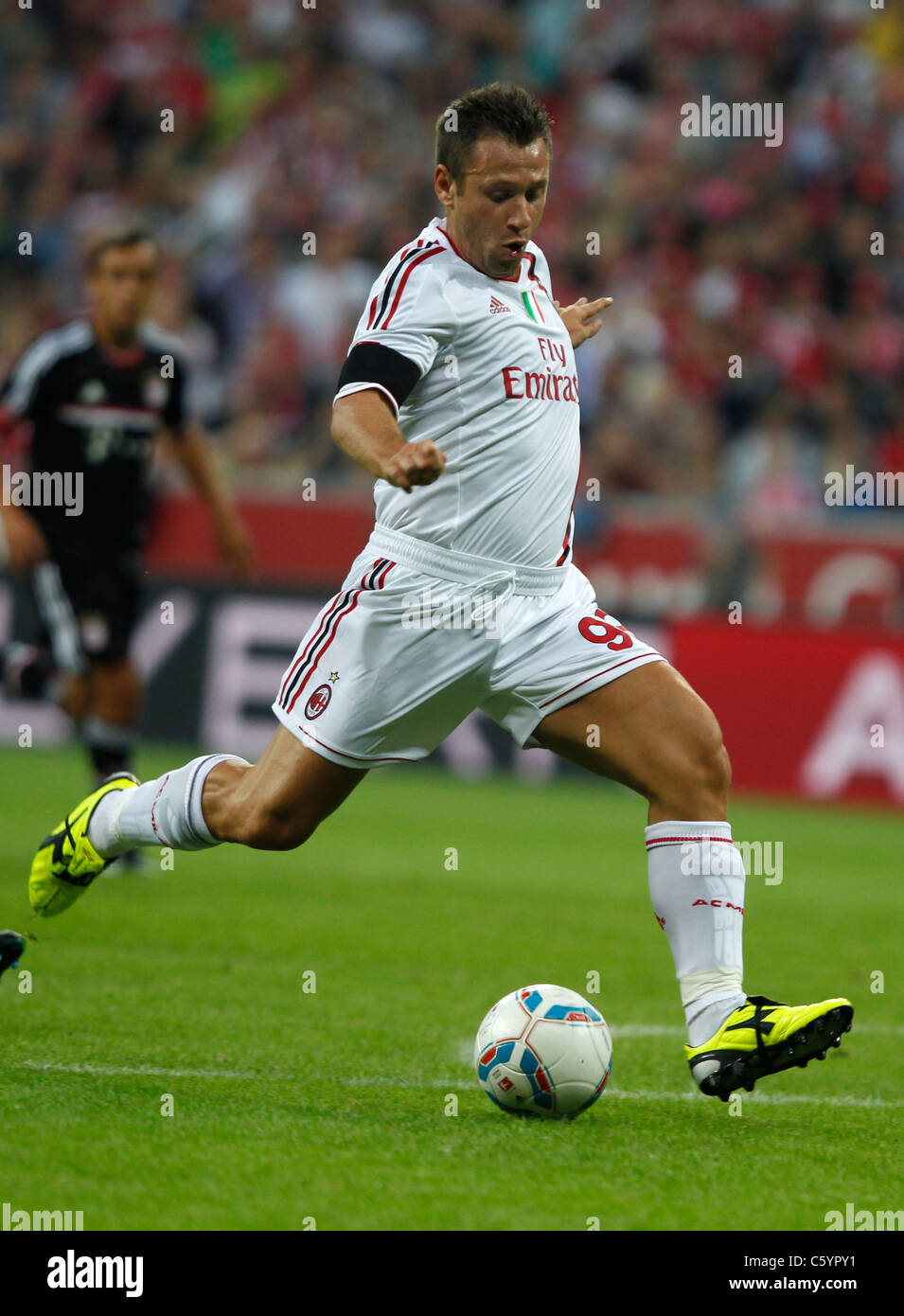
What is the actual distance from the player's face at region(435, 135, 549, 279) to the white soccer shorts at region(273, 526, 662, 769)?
80cm

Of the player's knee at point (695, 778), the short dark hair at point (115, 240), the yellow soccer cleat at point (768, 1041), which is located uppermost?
the short dark hair at point (115, 240)

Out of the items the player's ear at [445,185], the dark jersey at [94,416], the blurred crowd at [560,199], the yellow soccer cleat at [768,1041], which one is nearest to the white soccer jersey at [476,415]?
the player's ear at [445,185]

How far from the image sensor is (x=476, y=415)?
520 centimetres

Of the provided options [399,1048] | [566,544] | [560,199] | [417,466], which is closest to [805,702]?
[560,199]

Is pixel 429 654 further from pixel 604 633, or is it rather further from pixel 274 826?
pixel 274 826

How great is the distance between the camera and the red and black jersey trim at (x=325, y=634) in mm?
5230

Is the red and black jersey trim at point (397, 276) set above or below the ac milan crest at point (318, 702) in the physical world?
above

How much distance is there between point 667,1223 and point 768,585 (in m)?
10.9

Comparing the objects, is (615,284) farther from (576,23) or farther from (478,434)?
(478,434)

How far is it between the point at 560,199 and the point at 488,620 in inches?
524

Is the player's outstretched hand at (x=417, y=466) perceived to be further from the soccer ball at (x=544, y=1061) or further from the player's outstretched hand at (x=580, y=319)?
the soccer ball at (x=544, y=1061)

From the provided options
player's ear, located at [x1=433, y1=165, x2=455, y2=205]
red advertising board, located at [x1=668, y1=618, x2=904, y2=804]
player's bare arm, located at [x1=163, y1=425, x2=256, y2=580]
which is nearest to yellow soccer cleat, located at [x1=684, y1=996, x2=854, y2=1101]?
player's ear, located at [x1=433, y1=165, x2=455, y2=205]

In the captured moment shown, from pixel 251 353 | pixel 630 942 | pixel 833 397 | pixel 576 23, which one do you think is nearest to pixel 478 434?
pixel 630 942

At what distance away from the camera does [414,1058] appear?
18.3 feet
